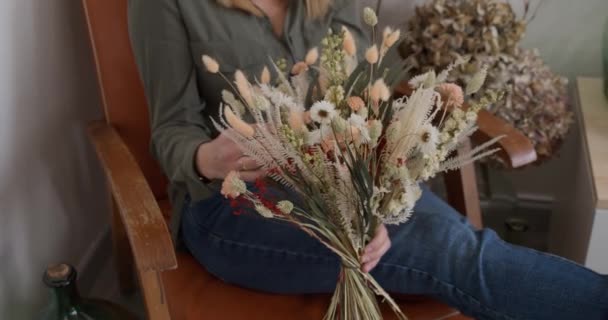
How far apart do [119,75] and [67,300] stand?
1.36ft

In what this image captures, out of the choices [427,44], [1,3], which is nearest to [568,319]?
[427,44]

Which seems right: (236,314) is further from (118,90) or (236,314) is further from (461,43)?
(461,43)

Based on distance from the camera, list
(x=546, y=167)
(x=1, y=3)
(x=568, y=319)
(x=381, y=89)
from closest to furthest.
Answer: (x=381, y=89), (x=568, y=319), (x=1, y=3), (x=546, y=167)

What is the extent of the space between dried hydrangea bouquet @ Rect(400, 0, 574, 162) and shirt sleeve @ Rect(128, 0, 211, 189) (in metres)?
0.45

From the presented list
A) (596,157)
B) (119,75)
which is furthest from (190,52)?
(596,157)

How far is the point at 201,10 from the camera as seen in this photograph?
111 cm

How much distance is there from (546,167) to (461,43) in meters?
0.54

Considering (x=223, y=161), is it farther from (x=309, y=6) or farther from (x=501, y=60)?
(x=501, y=60)

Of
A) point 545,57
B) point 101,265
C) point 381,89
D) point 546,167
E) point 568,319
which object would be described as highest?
point 381,89

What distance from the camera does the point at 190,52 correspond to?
113 cm

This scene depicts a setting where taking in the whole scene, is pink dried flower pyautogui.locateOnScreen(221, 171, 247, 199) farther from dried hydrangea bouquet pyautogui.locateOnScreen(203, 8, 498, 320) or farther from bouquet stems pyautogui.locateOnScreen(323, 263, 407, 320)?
bouquet stems pyautogui.locateOnScreen(323, 263, 407, 320)

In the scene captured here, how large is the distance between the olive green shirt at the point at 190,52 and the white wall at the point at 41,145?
23cm

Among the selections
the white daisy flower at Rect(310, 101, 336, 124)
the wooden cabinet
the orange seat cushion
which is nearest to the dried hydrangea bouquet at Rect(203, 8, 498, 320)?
the white daisy flower at Rect(310, 101, 336, 124)

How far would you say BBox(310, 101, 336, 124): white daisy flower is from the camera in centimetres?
63
